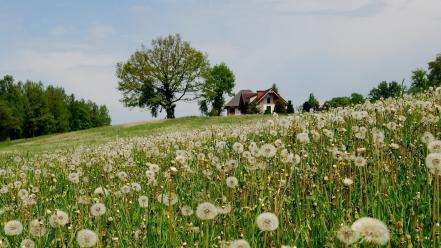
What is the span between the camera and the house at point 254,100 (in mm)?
108000

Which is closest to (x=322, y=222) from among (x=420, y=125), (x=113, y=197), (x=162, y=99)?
(x=113, y=197)

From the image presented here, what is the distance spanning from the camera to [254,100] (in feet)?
345

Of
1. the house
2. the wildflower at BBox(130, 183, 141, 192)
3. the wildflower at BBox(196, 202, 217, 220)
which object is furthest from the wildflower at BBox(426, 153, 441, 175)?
the house

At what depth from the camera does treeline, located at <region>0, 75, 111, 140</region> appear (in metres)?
90.3

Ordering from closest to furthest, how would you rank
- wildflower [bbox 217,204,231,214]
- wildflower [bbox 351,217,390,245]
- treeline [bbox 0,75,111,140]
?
1. wildflower [bbox 351,217,390,245]
2. wildflower [bbox 217,204,231,214]
3. treeline [bbox 0,75,111,140]

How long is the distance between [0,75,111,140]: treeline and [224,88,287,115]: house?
125 feet

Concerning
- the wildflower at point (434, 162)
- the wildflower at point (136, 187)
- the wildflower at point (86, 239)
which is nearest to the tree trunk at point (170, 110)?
the wildflower at point (136, 187)

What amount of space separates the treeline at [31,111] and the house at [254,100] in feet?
125

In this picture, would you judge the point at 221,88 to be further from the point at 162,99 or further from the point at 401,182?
the point at 401,182

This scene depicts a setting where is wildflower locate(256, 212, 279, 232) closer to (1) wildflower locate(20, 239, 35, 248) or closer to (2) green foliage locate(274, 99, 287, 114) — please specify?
(1) wildflower locate(20, 239, 35, 248)

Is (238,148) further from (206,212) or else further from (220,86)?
(220,86)

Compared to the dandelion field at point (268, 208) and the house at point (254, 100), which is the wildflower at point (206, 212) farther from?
the house at point (254, 100)

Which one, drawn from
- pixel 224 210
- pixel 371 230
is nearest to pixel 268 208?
pixel 224 210

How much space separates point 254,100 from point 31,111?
45332 mm
